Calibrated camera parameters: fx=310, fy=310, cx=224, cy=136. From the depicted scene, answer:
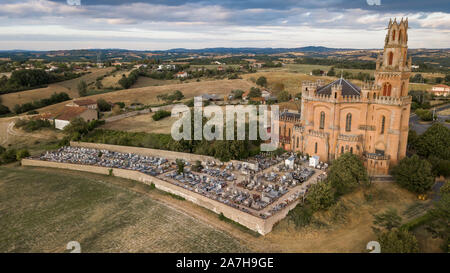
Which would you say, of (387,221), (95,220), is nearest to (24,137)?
(95,220)

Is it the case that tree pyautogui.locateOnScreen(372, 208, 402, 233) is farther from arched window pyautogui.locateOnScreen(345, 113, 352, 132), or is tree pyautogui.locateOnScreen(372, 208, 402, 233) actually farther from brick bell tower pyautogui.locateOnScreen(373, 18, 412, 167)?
arched window pyautogui.locateOnScreen(345, 113, 352, 132)

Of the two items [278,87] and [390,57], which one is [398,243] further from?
[278,87]

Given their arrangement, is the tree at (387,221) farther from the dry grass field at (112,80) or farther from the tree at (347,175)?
the dry grass field at (112,80)

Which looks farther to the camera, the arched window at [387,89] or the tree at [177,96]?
the tree at [177,96]

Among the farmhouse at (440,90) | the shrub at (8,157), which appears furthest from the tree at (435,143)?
the farmhouse at (440,90)
